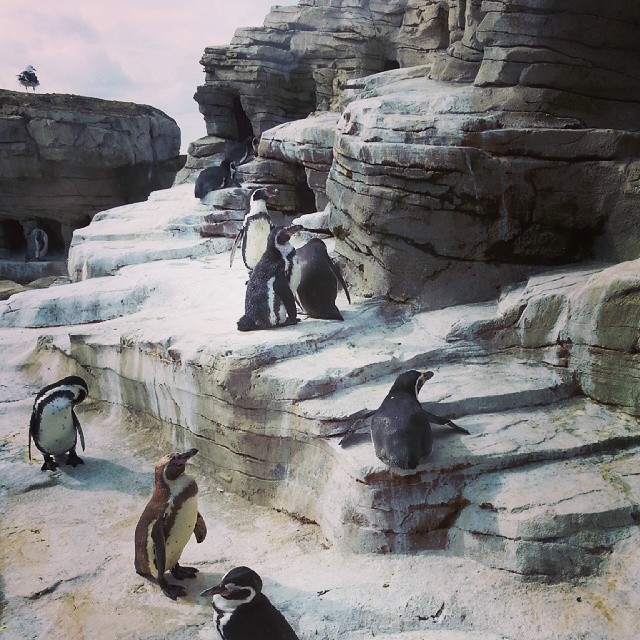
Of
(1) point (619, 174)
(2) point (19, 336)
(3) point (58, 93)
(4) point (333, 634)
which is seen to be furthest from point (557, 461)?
(3) point (58, 93)

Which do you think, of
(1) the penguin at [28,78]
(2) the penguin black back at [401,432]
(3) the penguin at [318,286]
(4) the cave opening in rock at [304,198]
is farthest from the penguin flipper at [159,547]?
(1) the penguin at [28,78]

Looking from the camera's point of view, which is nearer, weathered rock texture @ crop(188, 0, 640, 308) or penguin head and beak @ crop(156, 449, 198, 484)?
penguin head and beak @ crop(156, 449, 198, 484)

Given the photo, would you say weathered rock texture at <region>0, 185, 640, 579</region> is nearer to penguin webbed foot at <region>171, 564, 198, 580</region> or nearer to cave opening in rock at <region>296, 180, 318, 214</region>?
penguin webbed foot at <region>171, 564, 198, 580</region>

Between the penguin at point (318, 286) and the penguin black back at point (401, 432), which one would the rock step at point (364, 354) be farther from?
the penguin black back at point (401, 432)

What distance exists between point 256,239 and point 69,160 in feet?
30.8

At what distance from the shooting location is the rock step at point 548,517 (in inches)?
140

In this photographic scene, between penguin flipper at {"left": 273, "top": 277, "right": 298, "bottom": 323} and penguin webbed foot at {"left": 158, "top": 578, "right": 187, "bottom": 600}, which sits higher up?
penguin flipper at {"left": 273, "top": 277, "right": 298, "bottom": 323}

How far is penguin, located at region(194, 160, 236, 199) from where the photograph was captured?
11.3 m

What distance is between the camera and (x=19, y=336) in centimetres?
789

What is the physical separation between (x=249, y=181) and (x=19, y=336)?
4.26 metres

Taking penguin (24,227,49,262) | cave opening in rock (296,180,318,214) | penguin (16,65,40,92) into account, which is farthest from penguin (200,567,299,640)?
penguin (24,227,49,262)

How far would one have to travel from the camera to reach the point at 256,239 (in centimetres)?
766

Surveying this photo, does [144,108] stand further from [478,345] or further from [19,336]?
[478,345]

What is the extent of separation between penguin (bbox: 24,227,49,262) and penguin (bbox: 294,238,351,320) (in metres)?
11.9
